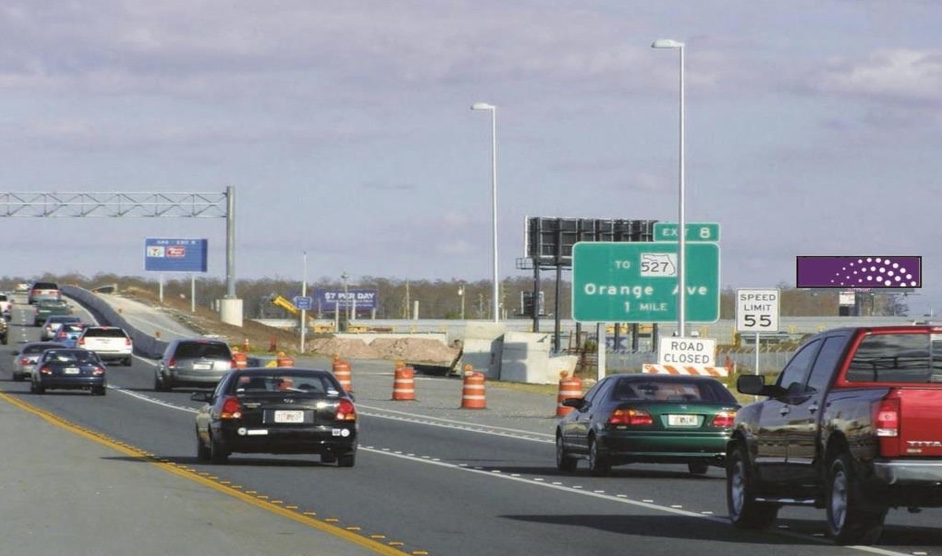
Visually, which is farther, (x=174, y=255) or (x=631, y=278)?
(x=174, y=255)

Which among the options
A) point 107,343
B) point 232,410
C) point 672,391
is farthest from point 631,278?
point 107,343

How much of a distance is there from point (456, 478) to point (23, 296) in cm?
11636

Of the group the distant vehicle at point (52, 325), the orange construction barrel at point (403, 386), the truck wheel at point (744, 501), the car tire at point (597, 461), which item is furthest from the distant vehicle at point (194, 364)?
the truck wheel at point (744, 501)

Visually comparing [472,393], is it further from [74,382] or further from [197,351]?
[74,382]

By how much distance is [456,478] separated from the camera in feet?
77.1

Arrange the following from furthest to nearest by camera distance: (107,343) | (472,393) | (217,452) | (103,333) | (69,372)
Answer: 1. (103,333)
2. (107,343)
3. (69,372)
4. (472,393)
5. (217,452)

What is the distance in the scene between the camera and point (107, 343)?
237 ft

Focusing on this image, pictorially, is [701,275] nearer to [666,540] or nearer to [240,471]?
[240,471]

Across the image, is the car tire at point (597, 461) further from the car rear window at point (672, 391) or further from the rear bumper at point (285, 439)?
the rear bumper at point (285, 439)

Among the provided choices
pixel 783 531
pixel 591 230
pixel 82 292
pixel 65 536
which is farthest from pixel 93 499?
pixel 82 292

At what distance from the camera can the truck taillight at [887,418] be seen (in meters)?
13.7

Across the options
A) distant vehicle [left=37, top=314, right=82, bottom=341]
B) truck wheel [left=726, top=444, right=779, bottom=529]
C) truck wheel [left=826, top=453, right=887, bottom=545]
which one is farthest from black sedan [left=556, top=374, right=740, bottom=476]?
distant vehicle [left=37, top=314, right=82, bottom=341]

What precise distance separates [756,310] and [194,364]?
61.4ft

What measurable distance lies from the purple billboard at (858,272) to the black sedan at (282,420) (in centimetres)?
9195
